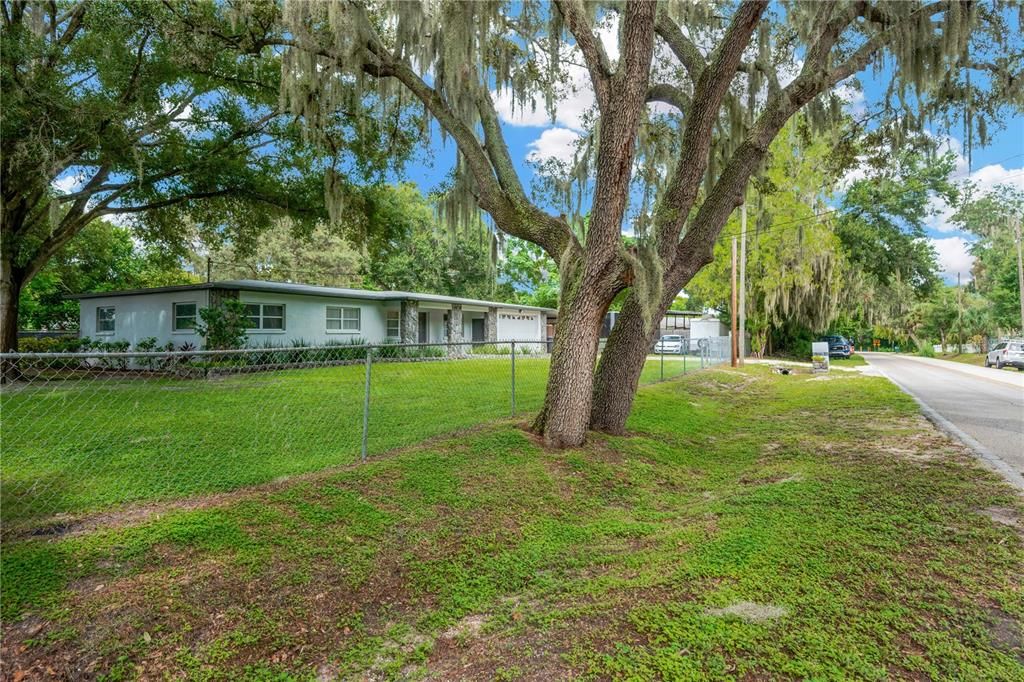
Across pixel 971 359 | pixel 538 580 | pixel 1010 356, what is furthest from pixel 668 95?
pixel 971 359

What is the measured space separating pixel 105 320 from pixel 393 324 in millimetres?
9571

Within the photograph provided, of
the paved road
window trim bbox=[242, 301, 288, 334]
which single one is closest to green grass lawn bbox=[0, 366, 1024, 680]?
the paved road

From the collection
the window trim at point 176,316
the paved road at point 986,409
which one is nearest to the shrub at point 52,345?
the window trim at point 176,316

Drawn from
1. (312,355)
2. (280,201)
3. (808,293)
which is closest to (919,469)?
(280,201)

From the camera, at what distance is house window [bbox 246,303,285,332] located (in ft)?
51.6

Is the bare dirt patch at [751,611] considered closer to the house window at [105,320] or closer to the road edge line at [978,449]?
the road edge line at [978,449]

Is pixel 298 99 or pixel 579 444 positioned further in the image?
pixel 298 99

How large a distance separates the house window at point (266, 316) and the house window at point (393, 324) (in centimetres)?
479

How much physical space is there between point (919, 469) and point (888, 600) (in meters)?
3.10

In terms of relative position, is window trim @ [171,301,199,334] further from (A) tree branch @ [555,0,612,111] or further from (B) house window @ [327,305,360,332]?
(A) tree branch @ [555,0,612,111]

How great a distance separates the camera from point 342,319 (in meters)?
18.9

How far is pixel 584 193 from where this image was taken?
7.25 metres

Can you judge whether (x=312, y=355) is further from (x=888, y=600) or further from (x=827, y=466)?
(x=888, y=600)

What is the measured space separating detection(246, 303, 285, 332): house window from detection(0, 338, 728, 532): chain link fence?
12.8 ft
